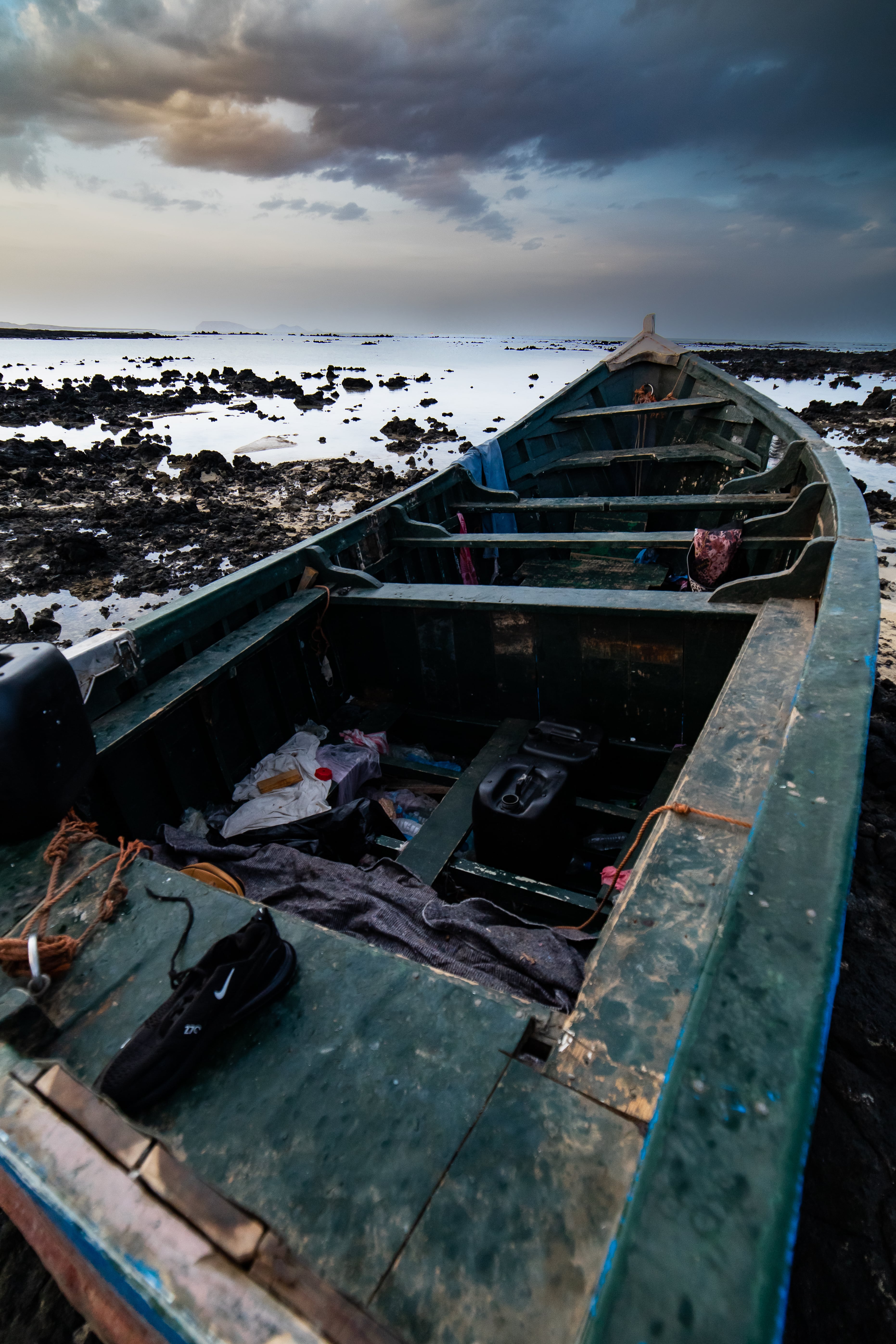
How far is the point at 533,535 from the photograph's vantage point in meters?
4.75

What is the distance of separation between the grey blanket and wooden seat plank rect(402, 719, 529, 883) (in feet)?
0.79

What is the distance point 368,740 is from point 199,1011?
8.46ft

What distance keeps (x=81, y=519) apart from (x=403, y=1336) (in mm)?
13186

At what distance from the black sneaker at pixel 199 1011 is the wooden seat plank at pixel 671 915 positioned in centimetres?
66

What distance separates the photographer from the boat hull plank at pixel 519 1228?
932 millimetres

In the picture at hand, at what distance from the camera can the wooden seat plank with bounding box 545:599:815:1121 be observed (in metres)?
1.26

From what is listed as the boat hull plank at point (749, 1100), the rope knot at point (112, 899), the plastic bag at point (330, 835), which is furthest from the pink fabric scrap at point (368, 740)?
the boat hull plank at point (749, 1100)

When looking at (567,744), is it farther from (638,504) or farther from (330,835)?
(638,504)

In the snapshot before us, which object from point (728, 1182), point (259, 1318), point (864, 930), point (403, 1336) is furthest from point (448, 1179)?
point (864, 930)

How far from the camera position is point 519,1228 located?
3.37 feet

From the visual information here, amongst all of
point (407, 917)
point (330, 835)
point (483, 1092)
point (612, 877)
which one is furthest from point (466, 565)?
point (483, 1092)

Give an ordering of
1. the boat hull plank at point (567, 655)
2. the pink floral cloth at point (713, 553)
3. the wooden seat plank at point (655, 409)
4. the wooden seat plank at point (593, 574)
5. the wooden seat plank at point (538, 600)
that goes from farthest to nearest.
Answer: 1. the wooden seat plank at point (655, 409)
2. the wooden seat plank at point (593, 574)
3. the pink floral cloth at point (713, 553)
4. the boat hull plank at point (567, 655)
5. the wooden seat plank at point (538, 600)

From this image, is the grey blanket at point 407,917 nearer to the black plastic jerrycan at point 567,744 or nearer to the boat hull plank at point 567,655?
the black plastic jerrycan at point 567,744

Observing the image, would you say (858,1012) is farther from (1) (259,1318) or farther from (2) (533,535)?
(2) (533,535)
